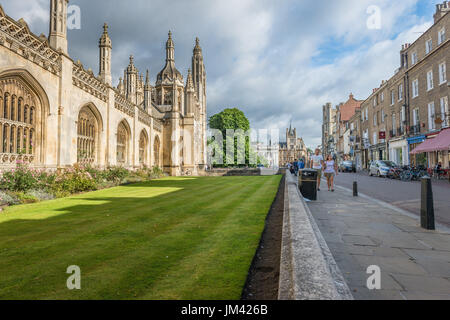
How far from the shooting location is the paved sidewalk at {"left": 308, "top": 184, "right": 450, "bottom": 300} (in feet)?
8.43

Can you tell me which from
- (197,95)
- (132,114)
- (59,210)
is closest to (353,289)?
(59,210)

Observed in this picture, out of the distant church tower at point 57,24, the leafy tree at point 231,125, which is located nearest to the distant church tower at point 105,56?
the distant church tower at point 57,24

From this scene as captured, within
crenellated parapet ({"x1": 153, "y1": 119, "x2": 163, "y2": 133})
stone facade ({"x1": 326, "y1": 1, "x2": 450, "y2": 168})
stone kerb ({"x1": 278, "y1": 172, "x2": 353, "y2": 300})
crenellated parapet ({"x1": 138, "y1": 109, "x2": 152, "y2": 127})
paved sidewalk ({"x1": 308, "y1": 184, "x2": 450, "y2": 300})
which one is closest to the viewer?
stone kerb ({"x1": 278, "y1": 172, "x2": 353, "y2": 300})

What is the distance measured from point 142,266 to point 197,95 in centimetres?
4147

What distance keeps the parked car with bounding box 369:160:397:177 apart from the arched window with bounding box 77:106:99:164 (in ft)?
71.6

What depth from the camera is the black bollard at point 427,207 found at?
4927 mm

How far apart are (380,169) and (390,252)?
21.5 metres

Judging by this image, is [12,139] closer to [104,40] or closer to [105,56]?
[105,56]

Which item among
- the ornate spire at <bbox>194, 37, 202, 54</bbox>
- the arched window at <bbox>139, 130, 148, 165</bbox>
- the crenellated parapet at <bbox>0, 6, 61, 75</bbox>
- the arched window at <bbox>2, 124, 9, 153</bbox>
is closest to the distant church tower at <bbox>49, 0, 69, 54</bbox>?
the crenellated parapet at <bbox>0, 6, 61, 75</bbox>

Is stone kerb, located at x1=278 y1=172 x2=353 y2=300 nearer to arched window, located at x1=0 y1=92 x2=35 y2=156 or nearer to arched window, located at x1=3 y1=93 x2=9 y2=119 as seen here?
arched window, located at x1=0 y1=92 x2=35 y2=156

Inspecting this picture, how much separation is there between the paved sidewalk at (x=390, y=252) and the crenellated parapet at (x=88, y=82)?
1248 centimetres

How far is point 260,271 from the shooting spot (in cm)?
296

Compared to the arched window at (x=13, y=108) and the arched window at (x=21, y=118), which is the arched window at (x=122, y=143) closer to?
the arched window at (x=21, y=118)
